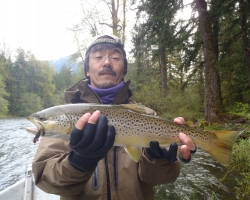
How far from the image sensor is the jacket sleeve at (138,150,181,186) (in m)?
2.27

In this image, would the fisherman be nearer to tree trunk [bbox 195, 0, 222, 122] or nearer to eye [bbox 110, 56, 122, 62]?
eye [bbox 110, 56, 122, 62]

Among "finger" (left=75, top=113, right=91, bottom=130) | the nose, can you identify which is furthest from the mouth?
"finger" (left=75, top=113, right=91, bottom=130)

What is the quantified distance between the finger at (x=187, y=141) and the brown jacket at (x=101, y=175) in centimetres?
30

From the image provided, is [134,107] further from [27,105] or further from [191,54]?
[27,105]

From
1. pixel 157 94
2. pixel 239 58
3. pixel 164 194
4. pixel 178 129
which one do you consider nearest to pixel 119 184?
pixel 178 129

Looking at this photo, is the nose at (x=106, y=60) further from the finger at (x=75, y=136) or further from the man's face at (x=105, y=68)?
the finger at (x=75, y=136)

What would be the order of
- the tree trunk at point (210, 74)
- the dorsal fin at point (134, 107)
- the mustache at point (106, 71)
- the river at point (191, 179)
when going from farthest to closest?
the tree trunk at point (210, 74), the river at point (191, 179), the mustache at point (106, 71), the dorsal fin at point (134, 107)

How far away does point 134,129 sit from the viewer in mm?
2201

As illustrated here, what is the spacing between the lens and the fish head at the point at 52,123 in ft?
6.77

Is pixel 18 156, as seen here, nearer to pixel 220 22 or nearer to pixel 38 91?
pixel 220 22

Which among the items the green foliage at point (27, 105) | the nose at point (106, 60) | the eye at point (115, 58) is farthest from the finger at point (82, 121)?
the green foliage at point (27, 105)

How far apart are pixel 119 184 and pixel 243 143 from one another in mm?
3996

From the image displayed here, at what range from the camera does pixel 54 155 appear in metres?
2.26

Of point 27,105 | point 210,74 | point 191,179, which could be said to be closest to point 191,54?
point 210,74
